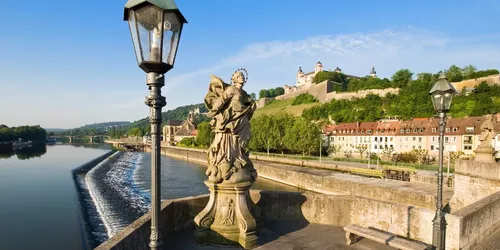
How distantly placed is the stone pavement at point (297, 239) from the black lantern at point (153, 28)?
480 cm

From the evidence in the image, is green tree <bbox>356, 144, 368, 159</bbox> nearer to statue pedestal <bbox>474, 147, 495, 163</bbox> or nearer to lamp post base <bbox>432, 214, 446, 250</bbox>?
statue pedestal <bbox>474, 147, 495, 163</bbox>

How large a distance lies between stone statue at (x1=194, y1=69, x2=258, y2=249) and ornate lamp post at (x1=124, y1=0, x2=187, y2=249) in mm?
3812

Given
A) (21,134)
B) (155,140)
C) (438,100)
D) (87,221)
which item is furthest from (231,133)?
(21,134)

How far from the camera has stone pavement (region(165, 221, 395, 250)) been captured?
655 centimetres

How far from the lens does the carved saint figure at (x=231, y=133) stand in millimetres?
6906

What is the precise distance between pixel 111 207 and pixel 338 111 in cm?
7549

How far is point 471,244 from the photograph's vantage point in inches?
276

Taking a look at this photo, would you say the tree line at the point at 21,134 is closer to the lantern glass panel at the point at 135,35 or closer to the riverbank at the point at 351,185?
the riverbank at the point at 351,185

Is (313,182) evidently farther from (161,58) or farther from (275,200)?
(161,58)

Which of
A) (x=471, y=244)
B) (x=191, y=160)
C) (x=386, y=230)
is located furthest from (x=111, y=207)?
(x=191, y=160)

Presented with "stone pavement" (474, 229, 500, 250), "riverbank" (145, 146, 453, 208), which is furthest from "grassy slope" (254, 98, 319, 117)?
"stone pavement" (474, 229, 500, 250)

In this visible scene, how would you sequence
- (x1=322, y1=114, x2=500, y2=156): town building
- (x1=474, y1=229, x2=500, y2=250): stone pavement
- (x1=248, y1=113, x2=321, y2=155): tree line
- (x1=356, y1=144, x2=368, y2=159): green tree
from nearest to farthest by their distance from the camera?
1. (x1=474, y1=229, x2=500, y2=250): stone pavement
2. (x1=322, y1=114, x2=500, y2=156): town building
3. (x1=356, y1=144, x2=368, y2=159): green tree
4. (x1=248, y1=113, x2=321, y2=155): tree line

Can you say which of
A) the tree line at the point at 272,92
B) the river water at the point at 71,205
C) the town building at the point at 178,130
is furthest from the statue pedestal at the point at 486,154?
the tree line at the point at 272,92

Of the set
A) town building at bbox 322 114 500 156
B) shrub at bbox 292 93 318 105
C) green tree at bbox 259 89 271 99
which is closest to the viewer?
town building at bbox 322 114 500 156
